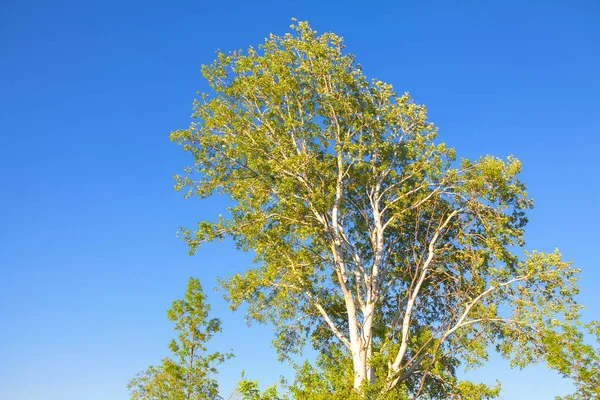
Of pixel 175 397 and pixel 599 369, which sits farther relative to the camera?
pixel 175 397

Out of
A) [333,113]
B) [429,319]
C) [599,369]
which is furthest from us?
[429,319]

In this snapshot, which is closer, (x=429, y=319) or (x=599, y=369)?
(x=599, y=369)

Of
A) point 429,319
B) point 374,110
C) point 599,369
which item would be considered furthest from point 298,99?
point 599,369

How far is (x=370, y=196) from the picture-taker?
25359 millimetres

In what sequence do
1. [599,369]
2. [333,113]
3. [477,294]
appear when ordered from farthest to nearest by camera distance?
[333,113] < [477,294] < [599,369]

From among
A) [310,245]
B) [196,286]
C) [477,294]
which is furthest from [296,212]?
[477,294]

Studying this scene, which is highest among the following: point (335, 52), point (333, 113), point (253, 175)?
point (335, 52)

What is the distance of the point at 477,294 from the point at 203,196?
512 inches

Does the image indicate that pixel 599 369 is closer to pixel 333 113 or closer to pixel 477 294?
pixel 477 294

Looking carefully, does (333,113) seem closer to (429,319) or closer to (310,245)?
(310,245)

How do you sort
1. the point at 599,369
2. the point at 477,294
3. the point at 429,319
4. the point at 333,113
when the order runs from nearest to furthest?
the point at 599,369 → the point at 477,294 → the point at 333,113 → the point at 429,319

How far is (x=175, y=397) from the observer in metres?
24.3

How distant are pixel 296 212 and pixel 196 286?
6754 mm

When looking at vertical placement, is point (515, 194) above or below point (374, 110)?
below
